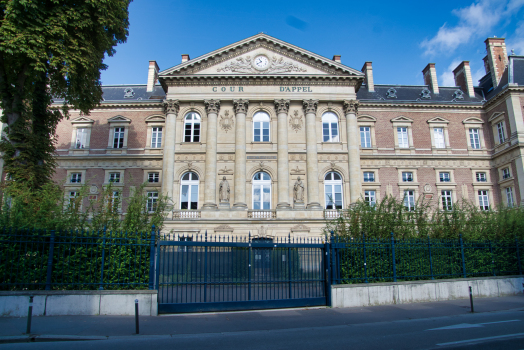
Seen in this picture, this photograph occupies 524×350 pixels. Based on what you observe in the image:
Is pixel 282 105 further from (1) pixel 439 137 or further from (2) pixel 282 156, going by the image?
(1) pixel 439 137

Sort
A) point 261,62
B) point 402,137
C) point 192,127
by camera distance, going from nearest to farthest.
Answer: point 192,127 < point 261,62 < point 402,137

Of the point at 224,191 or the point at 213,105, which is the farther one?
the point at 213,105

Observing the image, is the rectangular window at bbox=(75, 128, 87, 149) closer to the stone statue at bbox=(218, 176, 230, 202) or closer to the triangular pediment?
the triangular pediment

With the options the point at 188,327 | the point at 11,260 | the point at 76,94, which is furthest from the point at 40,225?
the point at 76,94

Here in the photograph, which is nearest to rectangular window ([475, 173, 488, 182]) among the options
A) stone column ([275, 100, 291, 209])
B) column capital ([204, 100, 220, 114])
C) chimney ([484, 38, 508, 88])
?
chimney ([484, 38, 508, 88])

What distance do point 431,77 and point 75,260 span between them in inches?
1479

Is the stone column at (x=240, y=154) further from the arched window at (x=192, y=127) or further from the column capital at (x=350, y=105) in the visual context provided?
the column capital at (x=350, y=105)

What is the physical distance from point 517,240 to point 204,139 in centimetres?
2247

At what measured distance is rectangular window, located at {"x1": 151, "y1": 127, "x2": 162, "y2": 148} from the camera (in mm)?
33319

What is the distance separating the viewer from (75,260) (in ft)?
38.7

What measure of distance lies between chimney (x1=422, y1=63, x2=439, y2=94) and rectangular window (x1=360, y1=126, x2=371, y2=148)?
9234 millimetres

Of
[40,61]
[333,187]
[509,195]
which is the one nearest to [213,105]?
[333,187]

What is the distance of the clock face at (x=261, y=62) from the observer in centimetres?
3122

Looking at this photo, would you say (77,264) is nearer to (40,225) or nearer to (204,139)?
(40,225)
